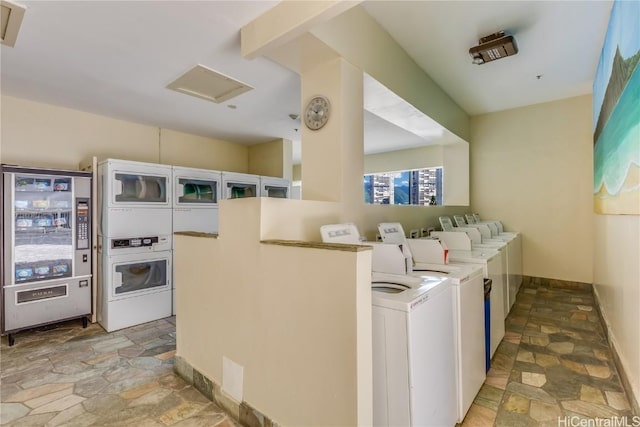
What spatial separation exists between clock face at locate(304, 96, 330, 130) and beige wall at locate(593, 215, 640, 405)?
222 centimetres

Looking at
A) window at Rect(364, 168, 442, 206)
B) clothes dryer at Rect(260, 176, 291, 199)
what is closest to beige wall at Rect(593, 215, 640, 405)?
window at Rect(364, 168, 442, 206)

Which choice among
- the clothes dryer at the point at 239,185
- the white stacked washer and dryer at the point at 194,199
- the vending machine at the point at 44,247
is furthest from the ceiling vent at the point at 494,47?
the vending machine at the point at 44,247

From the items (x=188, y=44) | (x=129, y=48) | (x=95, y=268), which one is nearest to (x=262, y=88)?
(x=188, y=44)

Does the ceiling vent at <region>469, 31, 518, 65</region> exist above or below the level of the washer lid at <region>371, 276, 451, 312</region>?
above

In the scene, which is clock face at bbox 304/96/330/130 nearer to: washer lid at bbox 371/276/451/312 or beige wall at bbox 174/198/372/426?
beige wall at bbox 174/198/372/426

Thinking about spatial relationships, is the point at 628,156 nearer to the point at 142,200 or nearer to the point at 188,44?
the point at 188,44

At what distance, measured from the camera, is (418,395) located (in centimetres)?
142

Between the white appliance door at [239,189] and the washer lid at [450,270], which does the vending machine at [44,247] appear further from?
the washer lid at [450,270]

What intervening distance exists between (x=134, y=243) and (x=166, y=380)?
190 centimetres

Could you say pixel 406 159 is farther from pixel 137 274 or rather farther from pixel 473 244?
pixel 137 274

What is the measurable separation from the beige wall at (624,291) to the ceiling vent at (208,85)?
3.58m

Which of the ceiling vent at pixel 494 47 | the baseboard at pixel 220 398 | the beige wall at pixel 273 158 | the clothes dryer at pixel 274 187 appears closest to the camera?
the baseboard at pixel 220 398

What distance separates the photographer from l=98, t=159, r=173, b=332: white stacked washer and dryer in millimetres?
3484

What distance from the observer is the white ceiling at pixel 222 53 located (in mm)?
2240
